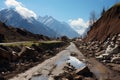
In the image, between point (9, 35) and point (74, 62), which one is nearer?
point (74, 62)

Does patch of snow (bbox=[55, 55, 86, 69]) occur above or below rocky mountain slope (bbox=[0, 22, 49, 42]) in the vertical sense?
below

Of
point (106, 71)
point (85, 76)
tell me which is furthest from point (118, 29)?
point (85, 76)

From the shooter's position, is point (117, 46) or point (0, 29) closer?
point (117, 46)

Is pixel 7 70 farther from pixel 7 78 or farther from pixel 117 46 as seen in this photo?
pixel 117 46

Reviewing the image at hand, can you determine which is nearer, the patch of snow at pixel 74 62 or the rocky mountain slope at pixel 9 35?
the patch of snow at pixel 74 62

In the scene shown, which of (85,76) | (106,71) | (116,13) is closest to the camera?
(85,76)

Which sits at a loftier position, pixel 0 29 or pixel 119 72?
pixel 0 29

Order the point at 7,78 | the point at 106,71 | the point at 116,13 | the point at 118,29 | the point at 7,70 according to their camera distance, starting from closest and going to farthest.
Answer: the point at 7,78
the point at 7,70
the point at 106,71
the point at 118,29
the point at 116,13

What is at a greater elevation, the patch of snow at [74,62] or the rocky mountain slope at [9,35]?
the rocky mountain slope at [9,35]

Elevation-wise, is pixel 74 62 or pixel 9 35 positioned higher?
pixel 9 35

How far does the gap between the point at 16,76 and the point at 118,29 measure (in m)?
49.8

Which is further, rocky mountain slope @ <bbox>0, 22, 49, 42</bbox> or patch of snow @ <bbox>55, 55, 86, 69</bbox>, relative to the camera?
rocky mountain slope @ <bbox>0, 22, 49, 42</bbox>

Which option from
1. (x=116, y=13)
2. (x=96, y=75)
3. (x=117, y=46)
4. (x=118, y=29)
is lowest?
(x=96, y=75)

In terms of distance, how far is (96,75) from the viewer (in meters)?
39.5
